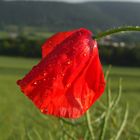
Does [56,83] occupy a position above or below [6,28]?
above

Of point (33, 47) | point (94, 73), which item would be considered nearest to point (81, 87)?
point (94, 73)

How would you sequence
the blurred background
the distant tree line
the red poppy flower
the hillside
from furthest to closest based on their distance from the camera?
the hillside → the distant tree line → the blurred background → the red poppy flower

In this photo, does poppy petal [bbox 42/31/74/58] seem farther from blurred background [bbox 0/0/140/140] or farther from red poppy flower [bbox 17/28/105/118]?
blurred background [bbox 0/0/140/140]

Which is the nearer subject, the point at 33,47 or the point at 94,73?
the point at 94,73

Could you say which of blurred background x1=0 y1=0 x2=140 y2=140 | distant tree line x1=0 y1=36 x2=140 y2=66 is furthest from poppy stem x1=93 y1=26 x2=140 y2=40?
distant tree line x1=0 y1=36 x2=140 y2=66

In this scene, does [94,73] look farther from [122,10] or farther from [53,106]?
[122,10]

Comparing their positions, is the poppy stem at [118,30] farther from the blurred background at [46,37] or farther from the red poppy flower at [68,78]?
the blurred background at [46,37]

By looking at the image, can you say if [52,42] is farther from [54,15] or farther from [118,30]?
[54,15]

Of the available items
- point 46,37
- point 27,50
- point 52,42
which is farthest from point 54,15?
point 52,42
